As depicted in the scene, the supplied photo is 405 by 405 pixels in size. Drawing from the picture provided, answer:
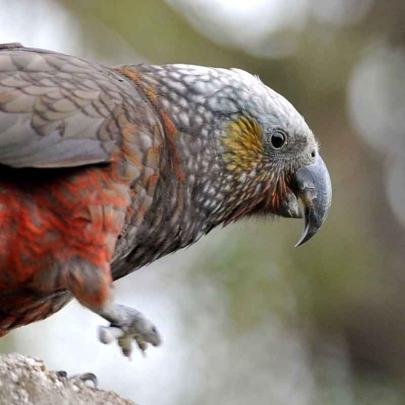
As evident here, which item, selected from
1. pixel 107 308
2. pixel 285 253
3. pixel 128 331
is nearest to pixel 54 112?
pixel 107 308

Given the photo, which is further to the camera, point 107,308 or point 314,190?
point 314,190

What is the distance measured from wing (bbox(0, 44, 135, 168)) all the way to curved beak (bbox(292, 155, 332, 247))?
3.46 ft

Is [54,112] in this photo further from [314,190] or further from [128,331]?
[314,190]

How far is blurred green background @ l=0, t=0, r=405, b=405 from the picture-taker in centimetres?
1045

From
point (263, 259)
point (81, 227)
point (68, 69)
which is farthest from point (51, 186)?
point (263, 259)

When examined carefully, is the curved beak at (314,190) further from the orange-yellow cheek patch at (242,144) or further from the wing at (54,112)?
the wing at (54,112)

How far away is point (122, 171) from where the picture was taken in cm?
559

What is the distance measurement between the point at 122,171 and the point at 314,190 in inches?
47.5

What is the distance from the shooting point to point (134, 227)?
5.74 metres

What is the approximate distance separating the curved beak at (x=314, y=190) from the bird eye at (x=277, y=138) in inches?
7.6

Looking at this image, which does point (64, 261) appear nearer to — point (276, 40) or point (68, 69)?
point (68, 69)

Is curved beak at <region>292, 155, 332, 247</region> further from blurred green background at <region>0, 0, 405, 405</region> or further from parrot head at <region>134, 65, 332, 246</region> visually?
blurred green background at <region>0, 0, 405, 405</region>

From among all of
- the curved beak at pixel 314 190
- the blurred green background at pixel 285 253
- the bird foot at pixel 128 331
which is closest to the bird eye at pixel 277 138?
the curved beak at pixel 314 190

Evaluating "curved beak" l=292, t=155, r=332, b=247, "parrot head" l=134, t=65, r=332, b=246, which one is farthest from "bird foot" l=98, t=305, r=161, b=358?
"curved beak" l=292, t=155, r=332, b=247
